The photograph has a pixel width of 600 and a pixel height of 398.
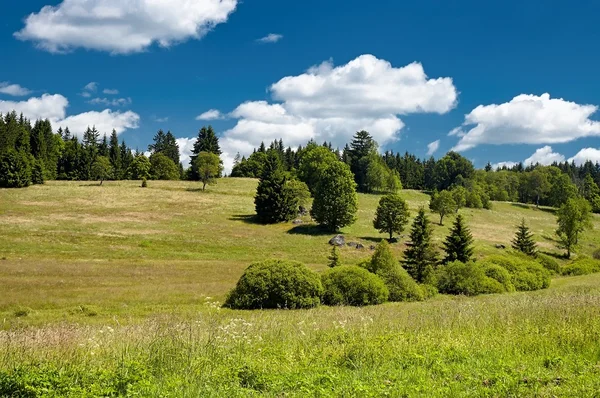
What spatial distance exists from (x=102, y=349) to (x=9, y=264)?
32963 millimetres

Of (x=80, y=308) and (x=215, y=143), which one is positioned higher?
(x=215, y=143)

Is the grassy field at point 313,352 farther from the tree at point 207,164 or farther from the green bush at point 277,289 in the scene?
the tree at point 207,164

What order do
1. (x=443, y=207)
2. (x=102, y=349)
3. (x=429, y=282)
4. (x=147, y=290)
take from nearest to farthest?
1. (x=102, y=349)
2. (x=147, y=290)
3. (x=429, y=282)
4. (x=443, y=207)

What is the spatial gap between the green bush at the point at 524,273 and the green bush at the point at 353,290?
1345cm

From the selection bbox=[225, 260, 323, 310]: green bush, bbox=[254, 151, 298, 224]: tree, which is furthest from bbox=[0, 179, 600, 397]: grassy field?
bbox=[254, 151, 298, 224]: tree

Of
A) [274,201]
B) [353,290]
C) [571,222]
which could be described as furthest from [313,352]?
[571,222]

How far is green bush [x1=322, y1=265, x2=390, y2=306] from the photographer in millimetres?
24453

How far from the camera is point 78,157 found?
130m

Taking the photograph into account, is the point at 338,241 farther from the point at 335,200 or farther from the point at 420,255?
the point at 420,255

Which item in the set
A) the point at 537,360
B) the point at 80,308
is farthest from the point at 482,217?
the point at 537,360

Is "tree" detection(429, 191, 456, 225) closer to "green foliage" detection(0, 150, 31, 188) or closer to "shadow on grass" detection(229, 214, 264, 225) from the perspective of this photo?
"shadow on grass" detection(229, 214, 264, 225)

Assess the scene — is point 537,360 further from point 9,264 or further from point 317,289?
point 9,264

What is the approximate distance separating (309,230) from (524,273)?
118ft

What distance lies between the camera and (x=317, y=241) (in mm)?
60188
